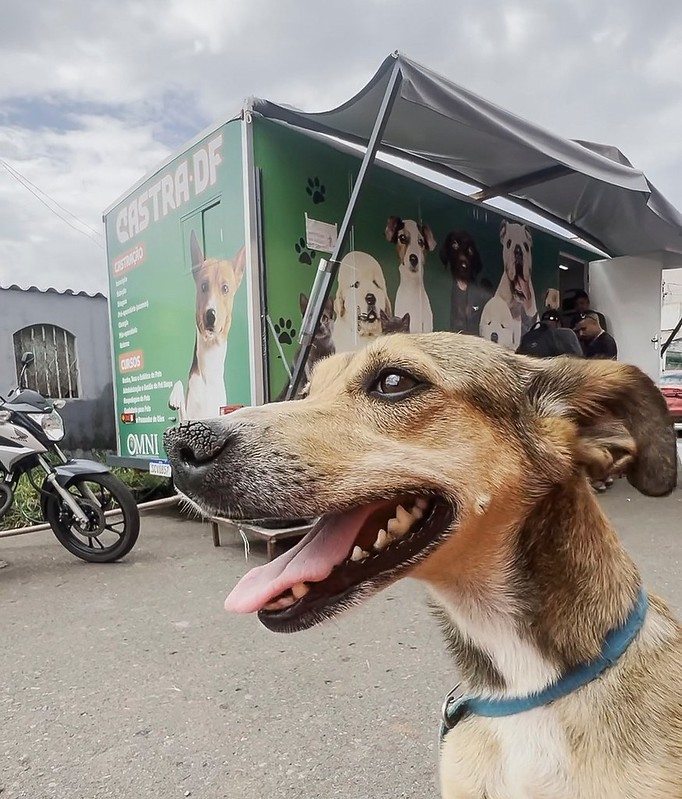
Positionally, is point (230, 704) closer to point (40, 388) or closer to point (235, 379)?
point (235, 379)

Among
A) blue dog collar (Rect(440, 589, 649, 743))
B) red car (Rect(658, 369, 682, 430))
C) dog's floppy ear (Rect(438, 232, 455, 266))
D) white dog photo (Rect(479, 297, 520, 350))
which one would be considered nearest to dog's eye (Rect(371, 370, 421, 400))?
blue dog collar (Rect(440, 589, 649, 743))

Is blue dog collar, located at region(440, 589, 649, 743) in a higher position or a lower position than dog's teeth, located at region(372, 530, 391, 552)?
lower

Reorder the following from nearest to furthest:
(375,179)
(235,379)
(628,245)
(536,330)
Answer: (235,379) → (375,179) → (536,330) → (628,245)

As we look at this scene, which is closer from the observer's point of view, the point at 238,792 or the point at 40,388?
the point at 238,792

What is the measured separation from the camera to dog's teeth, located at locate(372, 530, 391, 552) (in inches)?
53.9

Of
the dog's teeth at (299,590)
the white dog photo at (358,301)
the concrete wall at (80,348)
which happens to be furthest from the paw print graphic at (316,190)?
the concrete wall at (80,348)

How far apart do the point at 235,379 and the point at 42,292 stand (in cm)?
455

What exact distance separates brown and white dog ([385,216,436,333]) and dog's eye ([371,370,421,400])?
3730 millimetres

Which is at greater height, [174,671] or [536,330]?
[536,330]

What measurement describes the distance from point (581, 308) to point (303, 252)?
4.48 metres

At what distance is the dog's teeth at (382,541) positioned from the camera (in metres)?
1.37

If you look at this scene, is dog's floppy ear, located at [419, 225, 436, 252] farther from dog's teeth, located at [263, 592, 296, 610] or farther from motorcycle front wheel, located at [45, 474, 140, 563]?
dog's teeth, located at [263, 592, 296, 610]

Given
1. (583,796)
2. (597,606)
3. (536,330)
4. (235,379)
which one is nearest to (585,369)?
(597,606)

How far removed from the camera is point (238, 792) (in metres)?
2.04
